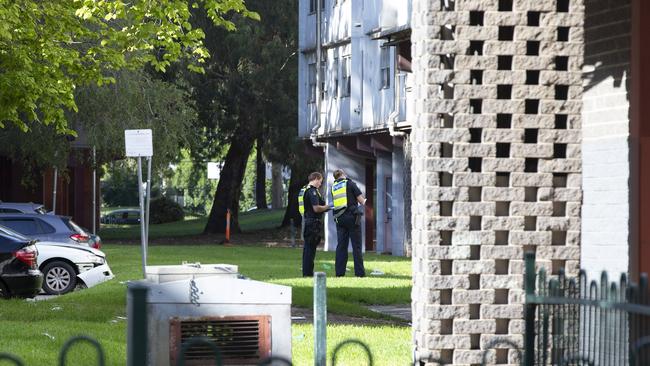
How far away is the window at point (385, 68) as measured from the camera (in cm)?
4294

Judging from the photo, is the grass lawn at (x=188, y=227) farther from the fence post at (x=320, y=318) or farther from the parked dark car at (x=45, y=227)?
the fence post at (x=320, y=318)

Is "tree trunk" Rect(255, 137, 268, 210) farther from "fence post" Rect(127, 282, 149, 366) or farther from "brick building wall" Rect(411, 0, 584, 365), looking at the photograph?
"fence post" Rect(127, 282, 149, 366)

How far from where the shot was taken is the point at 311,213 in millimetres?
25000

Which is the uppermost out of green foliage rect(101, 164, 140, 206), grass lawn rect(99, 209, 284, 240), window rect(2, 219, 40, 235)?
green foliage rect(101, 164, 140, 206)

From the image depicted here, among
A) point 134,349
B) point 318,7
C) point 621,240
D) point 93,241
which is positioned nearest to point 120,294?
point 93,241

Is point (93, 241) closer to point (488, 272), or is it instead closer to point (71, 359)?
point (71, 359)

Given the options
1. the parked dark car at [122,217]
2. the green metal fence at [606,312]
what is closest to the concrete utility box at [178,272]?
the green metal fence at [606,312]

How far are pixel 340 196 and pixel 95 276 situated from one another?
4460mm

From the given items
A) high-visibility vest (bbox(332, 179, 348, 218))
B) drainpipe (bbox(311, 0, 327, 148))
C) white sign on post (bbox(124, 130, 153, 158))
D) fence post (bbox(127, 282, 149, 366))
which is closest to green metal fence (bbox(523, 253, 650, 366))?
fence post (bbox(127, 282, 149, 366))

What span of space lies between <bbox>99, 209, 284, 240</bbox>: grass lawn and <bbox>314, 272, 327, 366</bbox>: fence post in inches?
1975

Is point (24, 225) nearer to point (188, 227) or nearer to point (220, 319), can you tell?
point (220, 319)

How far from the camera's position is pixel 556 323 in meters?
7.90

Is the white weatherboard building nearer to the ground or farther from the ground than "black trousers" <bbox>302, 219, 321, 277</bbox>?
farther from the ground

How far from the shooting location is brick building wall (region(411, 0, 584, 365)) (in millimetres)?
9102
